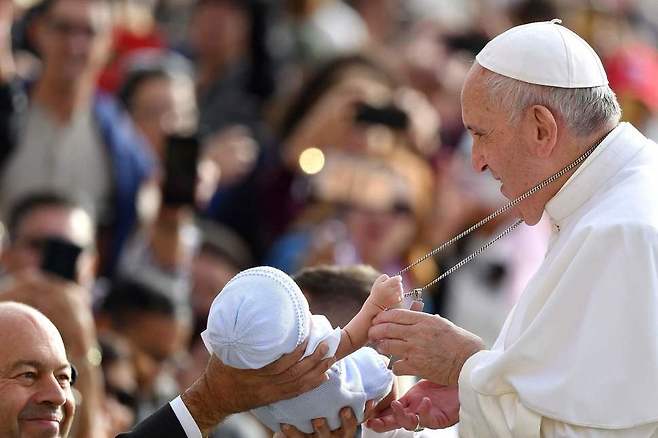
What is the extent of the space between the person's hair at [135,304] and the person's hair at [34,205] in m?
0.46

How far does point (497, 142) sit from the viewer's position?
5.05m

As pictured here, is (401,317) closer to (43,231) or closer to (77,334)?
(77,334)

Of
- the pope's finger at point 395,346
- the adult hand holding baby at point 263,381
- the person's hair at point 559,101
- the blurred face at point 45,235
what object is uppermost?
the person's hair at point 559,101

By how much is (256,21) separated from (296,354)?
646 cm

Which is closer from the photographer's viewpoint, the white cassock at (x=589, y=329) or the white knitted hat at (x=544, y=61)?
the white cassock at (x=589, y=329)

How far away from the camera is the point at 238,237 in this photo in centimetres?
987

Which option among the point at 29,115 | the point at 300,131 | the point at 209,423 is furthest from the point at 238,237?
the point at 209,423

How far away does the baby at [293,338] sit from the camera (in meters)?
4.74

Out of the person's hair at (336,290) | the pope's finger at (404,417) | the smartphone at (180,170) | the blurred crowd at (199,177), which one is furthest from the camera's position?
the smartphone at (180,170)

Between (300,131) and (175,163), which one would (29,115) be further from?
(300,131)

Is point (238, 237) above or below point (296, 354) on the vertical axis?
below

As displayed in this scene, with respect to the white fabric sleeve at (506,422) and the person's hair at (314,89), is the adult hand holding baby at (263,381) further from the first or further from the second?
the person's hair at (314,89)

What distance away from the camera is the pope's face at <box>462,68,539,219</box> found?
503 centimetres

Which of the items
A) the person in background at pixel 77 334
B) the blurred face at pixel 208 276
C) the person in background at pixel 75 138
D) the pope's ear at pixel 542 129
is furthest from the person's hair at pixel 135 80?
the pope's ear at pixel 542 129
